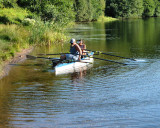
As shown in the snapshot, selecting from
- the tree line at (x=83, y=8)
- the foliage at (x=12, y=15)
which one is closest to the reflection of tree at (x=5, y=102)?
the tree line at (x=83, y=8)

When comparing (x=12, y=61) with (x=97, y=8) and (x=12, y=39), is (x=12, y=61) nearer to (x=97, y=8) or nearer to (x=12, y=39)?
(x=12, y=39)

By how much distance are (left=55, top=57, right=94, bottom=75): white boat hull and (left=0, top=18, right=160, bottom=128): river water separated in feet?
1.54

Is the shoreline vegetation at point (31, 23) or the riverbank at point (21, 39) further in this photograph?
the shoreline vegetation at point (31, 23)

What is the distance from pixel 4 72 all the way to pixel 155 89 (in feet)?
24.6

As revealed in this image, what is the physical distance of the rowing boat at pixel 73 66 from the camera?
49.0ft

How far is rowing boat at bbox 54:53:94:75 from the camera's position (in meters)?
14.9

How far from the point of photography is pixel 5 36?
20.8 metres

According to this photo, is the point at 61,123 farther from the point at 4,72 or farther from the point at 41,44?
the point at 41,44

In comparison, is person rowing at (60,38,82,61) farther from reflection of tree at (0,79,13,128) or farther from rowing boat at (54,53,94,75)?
reflection of tree at (0,79,13,128)

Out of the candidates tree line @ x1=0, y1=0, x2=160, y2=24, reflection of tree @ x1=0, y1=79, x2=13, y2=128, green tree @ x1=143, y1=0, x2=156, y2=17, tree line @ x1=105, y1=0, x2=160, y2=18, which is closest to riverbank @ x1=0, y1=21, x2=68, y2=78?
reflection of tree @ x1=0, y1=79, x2=13, y2=128

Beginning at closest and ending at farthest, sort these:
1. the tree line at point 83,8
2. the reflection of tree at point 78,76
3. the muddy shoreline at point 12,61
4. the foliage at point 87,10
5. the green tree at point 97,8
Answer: the reflection of tree at point 78,76 < the muddy shoreline at point 12,61 < the tree line at point 83,8 < the foliage at point 87,10 < the green tree at point 97,8

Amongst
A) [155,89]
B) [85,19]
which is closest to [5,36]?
[155,89]

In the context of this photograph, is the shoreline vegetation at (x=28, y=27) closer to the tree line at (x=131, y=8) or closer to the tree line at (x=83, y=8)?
the tree line at (x=83, y=8)

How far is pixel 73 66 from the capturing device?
52.6 ft
